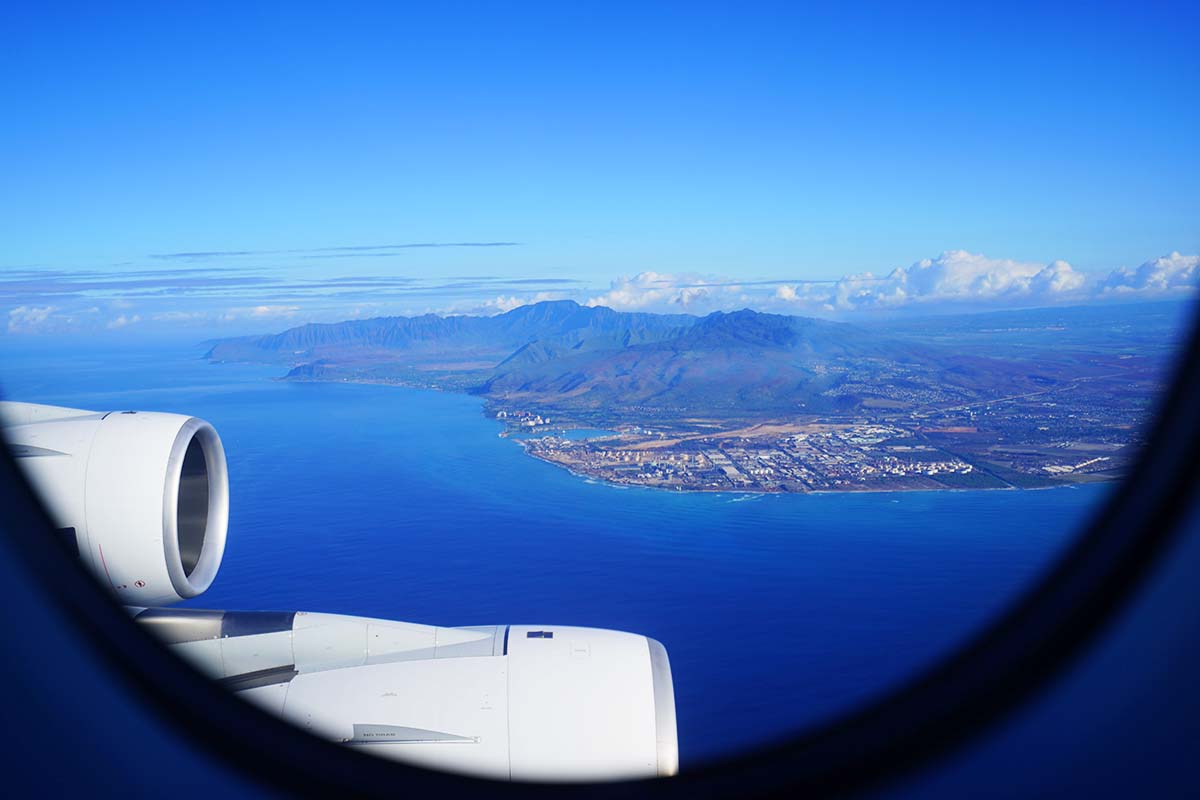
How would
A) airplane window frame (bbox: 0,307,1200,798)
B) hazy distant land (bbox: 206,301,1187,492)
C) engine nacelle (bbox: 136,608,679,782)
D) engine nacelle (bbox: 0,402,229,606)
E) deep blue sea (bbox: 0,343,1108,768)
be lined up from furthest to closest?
deep blue sea (bbox: 0,343,1108,768) → hazy distant land (bbox: 206,301,1187,492) → engine nacelle (bbox: 0,402,229,606) → engine nacelle (bbox: 136,608,679,782) → airplane window frame (bbox: 0,307,1200,798)

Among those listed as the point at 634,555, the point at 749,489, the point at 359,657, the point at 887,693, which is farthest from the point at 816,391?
the point at 887,693

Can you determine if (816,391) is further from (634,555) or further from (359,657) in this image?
(359,657)

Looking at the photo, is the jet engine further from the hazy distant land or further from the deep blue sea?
the deep blue sea

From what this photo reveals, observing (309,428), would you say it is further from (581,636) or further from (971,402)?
(581,636)

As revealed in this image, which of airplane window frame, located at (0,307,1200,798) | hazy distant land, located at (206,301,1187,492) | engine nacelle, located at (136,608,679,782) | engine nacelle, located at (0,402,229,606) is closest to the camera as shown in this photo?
airplane window frame, located at (0,307,1200,798)

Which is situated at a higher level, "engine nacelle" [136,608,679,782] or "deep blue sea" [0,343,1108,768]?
"engine nacelle" [136,608,679,782]

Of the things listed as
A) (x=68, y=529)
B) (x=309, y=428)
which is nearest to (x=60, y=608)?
(x=68, y=529)

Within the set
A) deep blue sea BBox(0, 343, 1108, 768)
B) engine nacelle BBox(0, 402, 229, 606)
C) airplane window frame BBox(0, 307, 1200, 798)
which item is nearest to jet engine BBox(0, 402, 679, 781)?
engine nacelle BBox(0, 402, 229, 606)

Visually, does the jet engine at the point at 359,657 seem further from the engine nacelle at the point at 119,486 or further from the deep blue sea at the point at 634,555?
the deep blue sea at the point at 634,555
